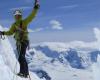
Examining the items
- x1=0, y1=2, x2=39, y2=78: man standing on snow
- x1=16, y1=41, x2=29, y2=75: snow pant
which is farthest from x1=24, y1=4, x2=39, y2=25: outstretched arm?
x1=16, y1=41, x2=29, y2=75: snow pant

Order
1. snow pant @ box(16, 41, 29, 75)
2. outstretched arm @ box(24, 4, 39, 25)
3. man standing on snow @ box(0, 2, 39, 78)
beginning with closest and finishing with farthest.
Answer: outstretched arm @ box(24, 4, 39, 25)
man standing on snow @ box(0, 2, 39, 78)
snow pant @ box(16, 41, 29, 75)

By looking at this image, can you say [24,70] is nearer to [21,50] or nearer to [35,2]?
[21,50]

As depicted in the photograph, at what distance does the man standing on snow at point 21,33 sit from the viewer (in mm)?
14656

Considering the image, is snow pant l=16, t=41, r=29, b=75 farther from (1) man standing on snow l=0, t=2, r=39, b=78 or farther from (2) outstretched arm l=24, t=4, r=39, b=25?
(2) outstretched arm l=24, t=4, r=39, b=25

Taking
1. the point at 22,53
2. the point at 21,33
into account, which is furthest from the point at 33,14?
the point at 22,53

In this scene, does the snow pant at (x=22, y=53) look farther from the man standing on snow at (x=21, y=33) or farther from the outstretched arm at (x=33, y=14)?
the outstretched arm at (x=33, y=14)

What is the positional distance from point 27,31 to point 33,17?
1.00 meters

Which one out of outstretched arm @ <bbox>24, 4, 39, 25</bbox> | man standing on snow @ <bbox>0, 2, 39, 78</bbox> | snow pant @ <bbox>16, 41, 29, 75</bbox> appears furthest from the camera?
snow pant @ <bbox>16, 41, 29, 75</bbox>

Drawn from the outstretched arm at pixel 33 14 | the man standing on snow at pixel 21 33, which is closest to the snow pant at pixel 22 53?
the man standing on snow at pixel 21 33

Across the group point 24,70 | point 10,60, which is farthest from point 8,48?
point 24,70

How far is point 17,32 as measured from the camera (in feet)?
49.6

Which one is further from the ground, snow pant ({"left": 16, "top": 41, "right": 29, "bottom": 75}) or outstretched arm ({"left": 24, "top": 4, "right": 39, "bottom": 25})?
outstretched arm ({"left": 24, "top": 4, "right": 39, "bottom": 25})

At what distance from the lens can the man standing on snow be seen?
14.7 metres

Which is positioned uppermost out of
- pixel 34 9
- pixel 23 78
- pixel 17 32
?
pixel 34 9
